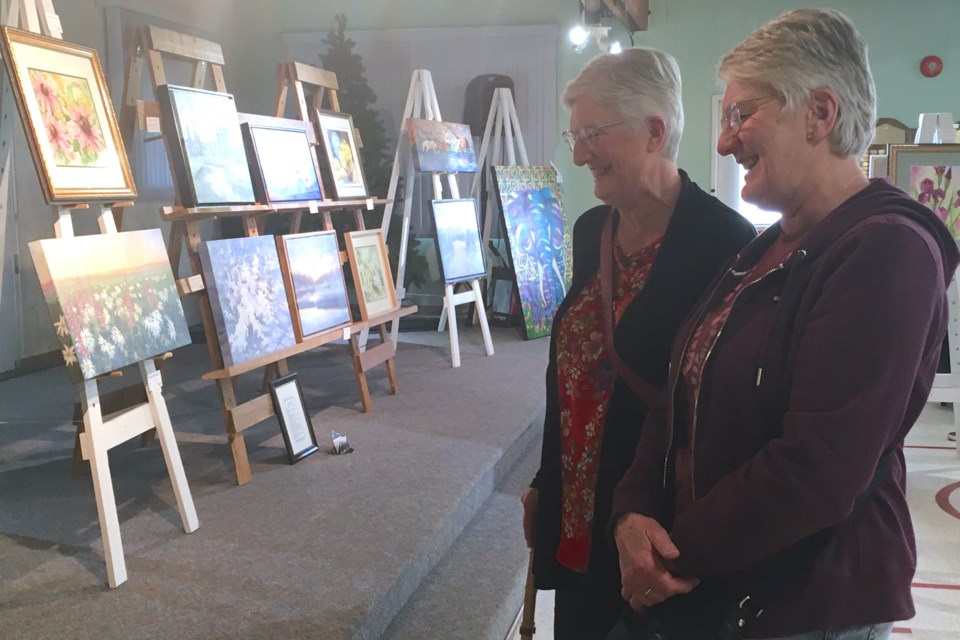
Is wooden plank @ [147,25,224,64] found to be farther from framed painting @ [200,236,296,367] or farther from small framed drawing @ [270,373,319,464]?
small framed drawing @ [270,373,319,464]

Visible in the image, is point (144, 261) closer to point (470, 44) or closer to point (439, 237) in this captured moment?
point (439, 237)

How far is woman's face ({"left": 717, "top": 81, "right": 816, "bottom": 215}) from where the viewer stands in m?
0.88

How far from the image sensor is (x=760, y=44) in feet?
2.96

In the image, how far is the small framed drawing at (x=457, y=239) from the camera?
4.51 m

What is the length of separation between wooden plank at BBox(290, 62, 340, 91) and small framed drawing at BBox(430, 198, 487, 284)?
2.85ft

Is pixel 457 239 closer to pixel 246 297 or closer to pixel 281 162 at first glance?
pixel 281 162

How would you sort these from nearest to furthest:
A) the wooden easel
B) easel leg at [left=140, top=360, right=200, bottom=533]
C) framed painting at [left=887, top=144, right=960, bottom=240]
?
1. easel leg at [left=140, top=360, right=200, bottom=533]
2. framed painting at [left=887, top=144, right=960, bottom=240]
3. the wooden easel

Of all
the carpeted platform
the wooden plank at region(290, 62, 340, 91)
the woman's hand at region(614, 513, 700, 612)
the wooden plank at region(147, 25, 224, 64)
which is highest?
the wooden plank at region(147, 25, 224, 64)

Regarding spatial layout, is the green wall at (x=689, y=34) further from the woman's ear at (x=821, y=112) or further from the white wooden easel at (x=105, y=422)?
the woman's ear at (x=821, y=112)

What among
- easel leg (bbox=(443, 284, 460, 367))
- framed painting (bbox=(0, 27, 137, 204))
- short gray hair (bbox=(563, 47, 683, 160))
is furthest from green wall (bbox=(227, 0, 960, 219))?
short gray hair (bbox=(563, 47, 683, 160))

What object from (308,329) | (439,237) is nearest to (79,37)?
(439,237)

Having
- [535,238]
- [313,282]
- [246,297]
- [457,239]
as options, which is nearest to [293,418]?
[246,297]

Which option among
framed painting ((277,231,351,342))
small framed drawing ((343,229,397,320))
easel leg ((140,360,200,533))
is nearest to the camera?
easel leg ((140,360,200,533))

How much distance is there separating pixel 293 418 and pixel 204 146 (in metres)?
1.04
